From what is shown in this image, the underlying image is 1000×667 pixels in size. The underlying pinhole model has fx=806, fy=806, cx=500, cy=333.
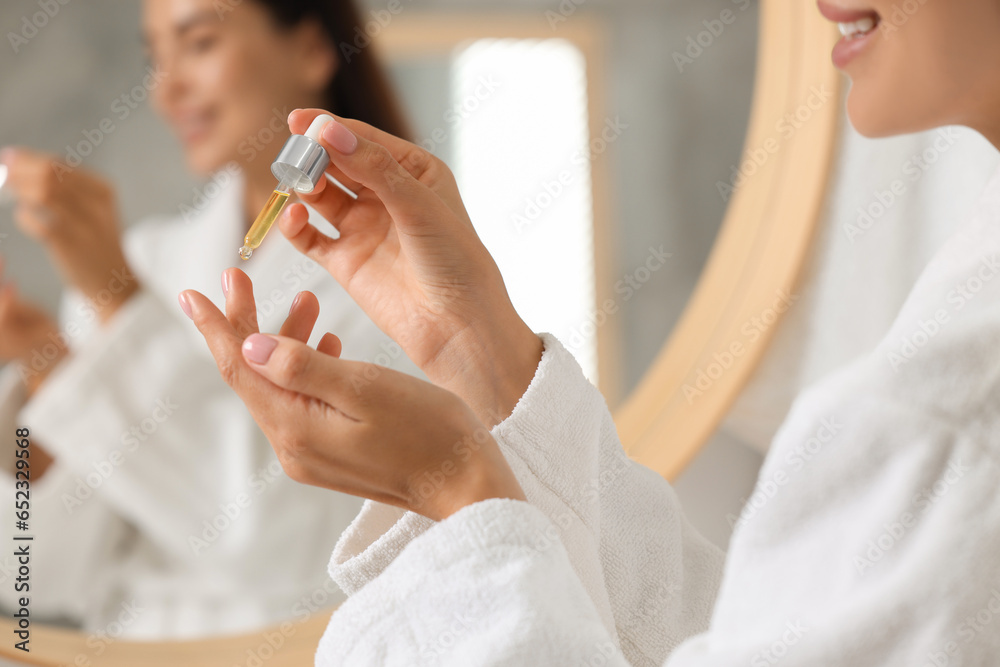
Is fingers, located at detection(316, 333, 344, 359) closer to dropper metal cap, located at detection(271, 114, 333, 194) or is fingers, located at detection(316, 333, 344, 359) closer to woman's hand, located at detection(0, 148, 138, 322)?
dropper metal cap, located at detection(271, 114, 333, 194)

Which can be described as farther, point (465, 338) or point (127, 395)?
point (127, 395)

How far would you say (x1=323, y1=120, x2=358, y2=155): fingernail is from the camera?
34 cm

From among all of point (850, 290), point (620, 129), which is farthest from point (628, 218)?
point (850, 290)

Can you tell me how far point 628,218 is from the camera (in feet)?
2.21

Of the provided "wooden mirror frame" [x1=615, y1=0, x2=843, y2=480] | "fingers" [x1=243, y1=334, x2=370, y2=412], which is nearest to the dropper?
"fingers" [x1=243, y1=334, x2=370, y2=412]

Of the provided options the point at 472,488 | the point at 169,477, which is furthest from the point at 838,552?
the point at 169,477

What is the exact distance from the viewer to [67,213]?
0.70 m

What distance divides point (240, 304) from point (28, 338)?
463 millimetres

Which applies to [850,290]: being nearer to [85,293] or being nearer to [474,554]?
[474,554]

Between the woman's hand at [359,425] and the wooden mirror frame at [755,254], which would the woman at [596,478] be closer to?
the woman's hand at [359,425]

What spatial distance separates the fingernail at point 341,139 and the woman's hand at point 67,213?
0.46 metres

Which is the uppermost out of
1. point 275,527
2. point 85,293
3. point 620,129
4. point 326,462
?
point 620,129

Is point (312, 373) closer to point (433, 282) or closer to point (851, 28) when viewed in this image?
point (433, 282)

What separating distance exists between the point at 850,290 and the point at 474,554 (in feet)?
1.49
